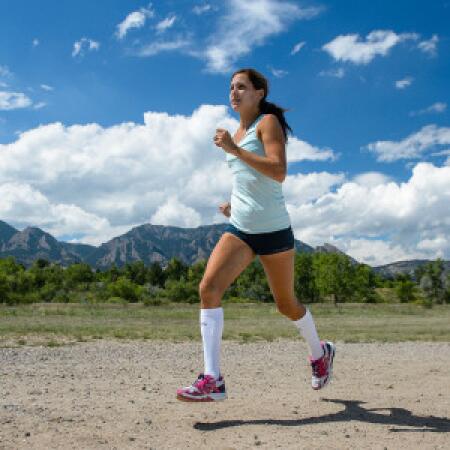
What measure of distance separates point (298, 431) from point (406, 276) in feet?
320

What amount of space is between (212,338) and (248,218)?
104cm

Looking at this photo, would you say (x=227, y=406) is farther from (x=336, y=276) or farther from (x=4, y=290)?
(x=4, y=290)

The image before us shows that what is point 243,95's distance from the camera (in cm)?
467

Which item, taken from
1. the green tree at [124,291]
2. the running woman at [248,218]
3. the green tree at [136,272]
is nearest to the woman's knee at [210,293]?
the running woman at [248,218]

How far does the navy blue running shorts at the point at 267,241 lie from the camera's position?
4457 millimetres

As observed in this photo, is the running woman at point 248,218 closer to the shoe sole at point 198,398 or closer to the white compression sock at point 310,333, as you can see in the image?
the shoe sole at point 198,398

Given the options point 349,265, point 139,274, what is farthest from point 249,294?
point 139,274

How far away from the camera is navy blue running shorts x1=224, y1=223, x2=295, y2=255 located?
14.6ft

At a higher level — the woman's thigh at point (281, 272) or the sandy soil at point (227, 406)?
the woman's thigh at point (281, 272)

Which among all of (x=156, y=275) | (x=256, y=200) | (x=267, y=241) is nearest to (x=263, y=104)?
(x=256, y=200)

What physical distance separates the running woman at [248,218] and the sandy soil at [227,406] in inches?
18.6

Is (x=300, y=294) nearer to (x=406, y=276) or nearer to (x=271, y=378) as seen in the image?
(x=406, y=276)

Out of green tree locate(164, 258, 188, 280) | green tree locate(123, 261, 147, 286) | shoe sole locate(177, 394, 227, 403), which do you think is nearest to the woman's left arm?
shoe sole locate(177, 394, 227, 403)

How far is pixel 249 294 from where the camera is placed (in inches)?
3182
